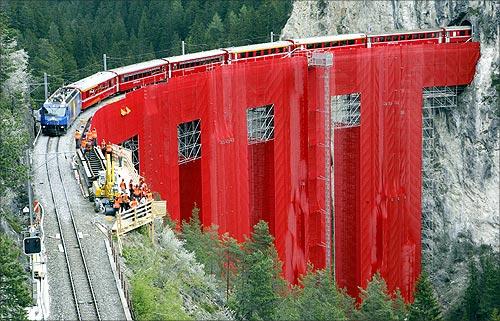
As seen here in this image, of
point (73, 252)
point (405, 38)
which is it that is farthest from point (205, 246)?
point (405, 38)

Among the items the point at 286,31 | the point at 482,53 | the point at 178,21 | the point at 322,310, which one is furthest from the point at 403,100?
the point at 178,21

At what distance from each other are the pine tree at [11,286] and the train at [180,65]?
18.9 m

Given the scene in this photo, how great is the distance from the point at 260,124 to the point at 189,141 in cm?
435

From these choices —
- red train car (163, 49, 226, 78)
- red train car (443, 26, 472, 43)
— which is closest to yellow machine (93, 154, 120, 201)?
red train car (163, 49, 226, 78)

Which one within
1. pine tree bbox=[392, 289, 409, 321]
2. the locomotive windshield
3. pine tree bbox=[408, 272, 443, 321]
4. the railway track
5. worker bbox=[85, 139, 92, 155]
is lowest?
pine tree bbox=[392, 289, 409, 321]

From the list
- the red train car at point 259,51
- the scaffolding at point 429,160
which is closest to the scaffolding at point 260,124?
the red train car at point 259,51

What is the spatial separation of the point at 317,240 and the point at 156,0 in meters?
61.3

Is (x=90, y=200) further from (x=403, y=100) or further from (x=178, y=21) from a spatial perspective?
(x=178, y=21)

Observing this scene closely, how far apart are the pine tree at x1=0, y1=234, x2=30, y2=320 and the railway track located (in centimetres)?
154

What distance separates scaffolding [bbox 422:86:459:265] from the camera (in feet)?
214

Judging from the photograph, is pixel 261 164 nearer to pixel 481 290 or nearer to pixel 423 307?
pixel 481 290

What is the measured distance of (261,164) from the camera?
200 feet

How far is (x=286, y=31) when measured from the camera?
7531 cm

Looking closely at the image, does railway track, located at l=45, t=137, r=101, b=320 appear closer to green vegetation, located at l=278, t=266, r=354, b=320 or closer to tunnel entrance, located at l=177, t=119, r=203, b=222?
green vegetation, located at l=278, t=266, r=354, b=320
